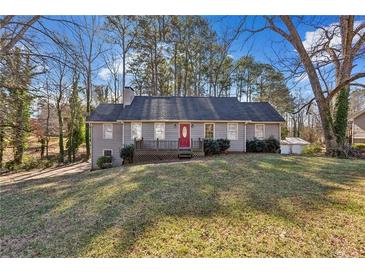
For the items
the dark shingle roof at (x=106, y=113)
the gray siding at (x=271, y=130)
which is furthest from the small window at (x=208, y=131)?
the dark shingle roof at (x=106, y=113)

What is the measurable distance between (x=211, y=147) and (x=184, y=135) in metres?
1.57

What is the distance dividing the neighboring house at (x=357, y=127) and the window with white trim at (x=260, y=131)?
40.4 ft

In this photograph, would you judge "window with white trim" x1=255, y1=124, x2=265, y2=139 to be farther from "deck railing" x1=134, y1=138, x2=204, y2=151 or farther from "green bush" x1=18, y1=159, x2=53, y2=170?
"green bush" x1=18, y1=159, x2=53, y2=170

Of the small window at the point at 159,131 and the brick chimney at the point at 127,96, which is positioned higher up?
the brick chimney at the point at 127,96

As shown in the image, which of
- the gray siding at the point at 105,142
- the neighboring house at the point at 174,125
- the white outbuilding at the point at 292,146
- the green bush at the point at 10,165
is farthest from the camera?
the white outbuilding at the point at 292,146

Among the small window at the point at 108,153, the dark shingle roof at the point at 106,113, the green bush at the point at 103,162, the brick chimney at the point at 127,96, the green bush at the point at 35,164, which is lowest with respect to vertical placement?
the green bush at the point at 35,164

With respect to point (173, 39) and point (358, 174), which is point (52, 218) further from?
point (173, 39)

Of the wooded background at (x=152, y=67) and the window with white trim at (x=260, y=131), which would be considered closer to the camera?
the wooded background at (x=152, y=67)

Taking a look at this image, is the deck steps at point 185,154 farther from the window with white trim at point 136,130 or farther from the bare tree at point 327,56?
the bare tree at point 327,56

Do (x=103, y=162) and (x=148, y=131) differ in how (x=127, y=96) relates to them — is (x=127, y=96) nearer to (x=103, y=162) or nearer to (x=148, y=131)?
(x=148, y=131)

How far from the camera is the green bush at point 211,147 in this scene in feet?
34.7

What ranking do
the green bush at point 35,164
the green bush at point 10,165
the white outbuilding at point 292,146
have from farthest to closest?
1. the white outbuilding at point 292,146
2. the green bush at point 35,164
3. the green bush at point 10,165
